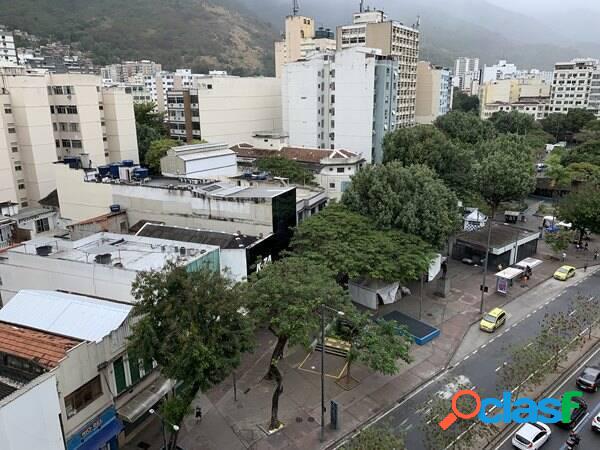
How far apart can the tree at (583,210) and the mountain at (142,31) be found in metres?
144

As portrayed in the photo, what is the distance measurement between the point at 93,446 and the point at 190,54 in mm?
172226

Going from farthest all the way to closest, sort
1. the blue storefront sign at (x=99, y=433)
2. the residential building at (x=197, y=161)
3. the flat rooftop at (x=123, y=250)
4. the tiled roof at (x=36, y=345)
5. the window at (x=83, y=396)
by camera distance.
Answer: the residential building at (x=197, y=161), the flat rooftop at (x=123, y=250), the blue storefront sign at (x=99, y=433), the window at (x=83, y=396), the tiled roof at (x=36, y=345)

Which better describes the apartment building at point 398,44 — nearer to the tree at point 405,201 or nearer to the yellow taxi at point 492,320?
the tree at point 405,201

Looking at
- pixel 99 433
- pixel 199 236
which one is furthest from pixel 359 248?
pixel 99 433

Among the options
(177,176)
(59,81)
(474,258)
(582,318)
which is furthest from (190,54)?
(582,318)

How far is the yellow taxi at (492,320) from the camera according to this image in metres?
30.1

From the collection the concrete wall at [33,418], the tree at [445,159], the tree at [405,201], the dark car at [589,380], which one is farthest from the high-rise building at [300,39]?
the concrete wall at [33,418]

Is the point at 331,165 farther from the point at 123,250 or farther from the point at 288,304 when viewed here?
the point at 288,304

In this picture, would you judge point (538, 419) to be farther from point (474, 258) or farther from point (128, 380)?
point (474, 258)

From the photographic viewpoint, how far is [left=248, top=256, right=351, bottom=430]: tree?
19.6m

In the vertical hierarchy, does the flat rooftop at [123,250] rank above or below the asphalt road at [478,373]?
above

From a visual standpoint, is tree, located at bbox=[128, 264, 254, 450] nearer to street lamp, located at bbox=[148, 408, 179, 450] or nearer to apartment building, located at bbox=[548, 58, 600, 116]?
street lamp, located at bbox=[148, 408, 179, 450]

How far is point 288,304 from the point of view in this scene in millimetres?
20047

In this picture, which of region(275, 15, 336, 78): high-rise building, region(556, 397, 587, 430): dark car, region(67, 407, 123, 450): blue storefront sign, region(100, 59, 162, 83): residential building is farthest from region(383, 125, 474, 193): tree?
region(100, 59, 162, 83): residential building
